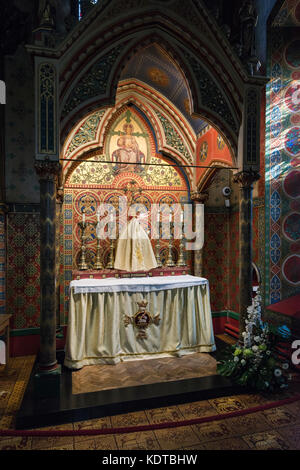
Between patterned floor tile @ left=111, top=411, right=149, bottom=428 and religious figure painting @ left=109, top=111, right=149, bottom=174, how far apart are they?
5.05 meters

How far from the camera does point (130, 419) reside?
11.9 feet

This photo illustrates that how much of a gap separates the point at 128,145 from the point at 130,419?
568 centimetres

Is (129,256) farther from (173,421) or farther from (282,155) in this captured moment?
(282,155)

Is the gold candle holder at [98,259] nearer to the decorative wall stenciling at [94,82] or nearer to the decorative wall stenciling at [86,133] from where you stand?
the decorative wall stenciling at [86,133]

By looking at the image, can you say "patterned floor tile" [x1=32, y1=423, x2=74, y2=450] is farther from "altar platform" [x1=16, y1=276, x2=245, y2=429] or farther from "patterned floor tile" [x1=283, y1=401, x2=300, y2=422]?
"patterned floor tile" [x1=283, y1=401, x2=300, y2=422]

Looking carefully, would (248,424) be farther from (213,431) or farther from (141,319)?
(141,319)

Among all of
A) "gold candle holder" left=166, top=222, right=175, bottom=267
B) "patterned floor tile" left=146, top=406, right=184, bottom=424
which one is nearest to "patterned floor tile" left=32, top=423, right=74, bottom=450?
"patterned floor tile" left=146, top=406, right=184, bottom=424

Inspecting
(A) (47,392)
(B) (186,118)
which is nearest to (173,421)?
(A) (47,392)

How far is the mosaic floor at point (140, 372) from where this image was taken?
4.33 m

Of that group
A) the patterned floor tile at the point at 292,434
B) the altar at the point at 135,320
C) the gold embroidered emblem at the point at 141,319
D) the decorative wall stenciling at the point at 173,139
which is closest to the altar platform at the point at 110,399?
the altar at the point at 135,320

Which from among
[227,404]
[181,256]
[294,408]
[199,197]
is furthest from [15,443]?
[199,197]

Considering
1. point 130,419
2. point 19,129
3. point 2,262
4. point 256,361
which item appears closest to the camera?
point 130,419

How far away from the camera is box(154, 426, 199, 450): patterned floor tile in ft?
10.3

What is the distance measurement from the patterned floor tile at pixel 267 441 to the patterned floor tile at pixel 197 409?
60 cm
